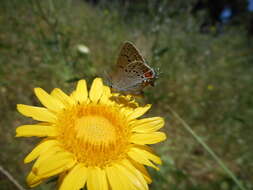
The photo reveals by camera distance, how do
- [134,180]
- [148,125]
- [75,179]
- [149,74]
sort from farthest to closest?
1. [149,74]
2. [148,125]
3. [134,180]
4. [75,179]

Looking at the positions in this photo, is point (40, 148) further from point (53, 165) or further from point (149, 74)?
point (149, 74)

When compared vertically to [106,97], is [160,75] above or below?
below

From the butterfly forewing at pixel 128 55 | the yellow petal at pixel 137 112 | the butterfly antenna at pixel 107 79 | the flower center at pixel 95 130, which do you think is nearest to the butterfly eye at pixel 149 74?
the butterfly forewing at pixel 128 55

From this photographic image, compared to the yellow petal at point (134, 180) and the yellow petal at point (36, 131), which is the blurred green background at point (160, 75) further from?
the yellow petal at point (134, 180)

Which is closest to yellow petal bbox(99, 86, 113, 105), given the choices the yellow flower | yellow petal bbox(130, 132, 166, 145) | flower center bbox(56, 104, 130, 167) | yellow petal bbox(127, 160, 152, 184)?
the yellow flower

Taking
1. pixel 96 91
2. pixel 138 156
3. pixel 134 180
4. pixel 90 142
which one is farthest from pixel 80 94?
pixel 134 180

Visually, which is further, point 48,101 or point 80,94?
point 80,94

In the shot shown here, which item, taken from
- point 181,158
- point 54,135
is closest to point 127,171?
point 54,135
